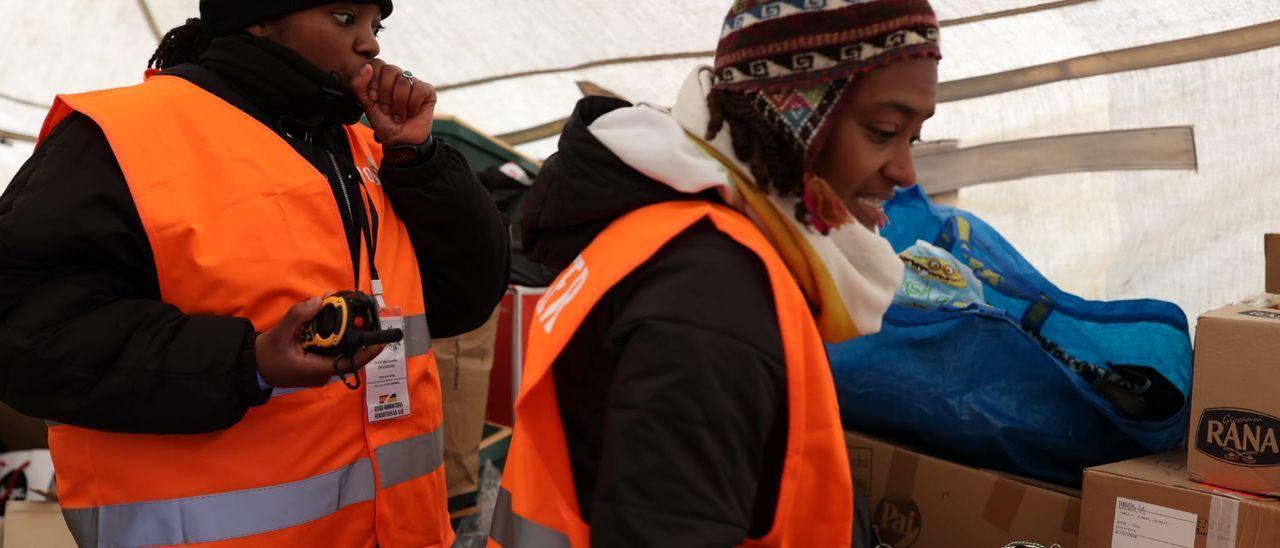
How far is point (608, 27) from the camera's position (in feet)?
10.4

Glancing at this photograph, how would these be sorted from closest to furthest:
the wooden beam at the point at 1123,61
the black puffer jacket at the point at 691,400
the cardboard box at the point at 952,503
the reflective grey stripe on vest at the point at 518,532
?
the black puffer jacket at the point at 691,400, the reflective grey stripe on vest at the point at 518,532, the cardboard box at the point at 952,503, the wooden beam at the point at 1123,61

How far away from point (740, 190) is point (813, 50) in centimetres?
15

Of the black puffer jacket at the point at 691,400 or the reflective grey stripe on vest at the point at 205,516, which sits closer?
the black puffer jacket at the point at 691,400

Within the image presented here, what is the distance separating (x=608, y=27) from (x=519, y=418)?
2.38 m

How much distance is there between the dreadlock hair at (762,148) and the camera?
39.4 inches

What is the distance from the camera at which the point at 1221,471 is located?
5.25 feet

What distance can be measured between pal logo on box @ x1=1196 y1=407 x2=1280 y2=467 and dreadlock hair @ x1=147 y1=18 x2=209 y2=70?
1746 mm

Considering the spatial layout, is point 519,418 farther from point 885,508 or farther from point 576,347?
point 885,508

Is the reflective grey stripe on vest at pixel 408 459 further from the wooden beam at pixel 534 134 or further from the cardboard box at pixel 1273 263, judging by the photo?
the wooden beam at pixel 534 134

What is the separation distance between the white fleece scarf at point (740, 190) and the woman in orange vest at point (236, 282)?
519mm

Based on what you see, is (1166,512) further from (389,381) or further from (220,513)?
(220,513)

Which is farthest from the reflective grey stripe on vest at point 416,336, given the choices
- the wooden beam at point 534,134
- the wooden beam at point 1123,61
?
the wooden beam at point 534,134

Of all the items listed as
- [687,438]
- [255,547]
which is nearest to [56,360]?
→ [255,547]

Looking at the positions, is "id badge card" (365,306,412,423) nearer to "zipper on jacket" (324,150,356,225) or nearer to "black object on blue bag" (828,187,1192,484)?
"zipper on jacket" (324,150,356,225)
